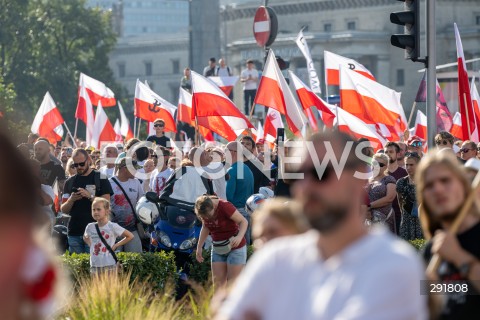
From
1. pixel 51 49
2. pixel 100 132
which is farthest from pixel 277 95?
pixel 51 49

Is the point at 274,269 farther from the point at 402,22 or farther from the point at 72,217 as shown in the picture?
the point at 402,22

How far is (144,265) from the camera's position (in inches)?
459

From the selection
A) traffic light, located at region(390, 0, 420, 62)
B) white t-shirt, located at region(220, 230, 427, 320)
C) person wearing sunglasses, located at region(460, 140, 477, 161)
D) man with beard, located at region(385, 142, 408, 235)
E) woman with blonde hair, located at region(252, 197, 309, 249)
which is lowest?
man with beard, located at region(385, 142, 408, 235)

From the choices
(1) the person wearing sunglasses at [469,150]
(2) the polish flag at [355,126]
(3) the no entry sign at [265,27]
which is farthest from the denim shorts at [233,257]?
(3) the no entry sign at [265,27]

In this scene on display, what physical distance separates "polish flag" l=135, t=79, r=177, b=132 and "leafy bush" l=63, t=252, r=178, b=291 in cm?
1135

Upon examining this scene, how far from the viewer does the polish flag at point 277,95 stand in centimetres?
1736

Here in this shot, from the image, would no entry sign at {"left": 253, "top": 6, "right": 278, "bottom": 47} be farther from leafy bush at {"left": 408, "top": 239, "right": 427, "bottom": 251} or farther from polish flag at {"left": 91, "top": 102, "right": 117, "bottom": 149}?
leafy bush at {"left": 408, "top": 239, "right": 427, "bottom": 251}

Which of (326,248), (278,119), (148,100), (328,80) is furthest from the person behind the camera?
(148,100)

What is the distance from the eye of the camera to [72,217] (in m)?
11.9

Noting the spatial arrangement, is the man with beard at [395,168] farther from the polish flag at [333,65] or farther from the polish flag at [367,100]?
the polish flag at [333,65]

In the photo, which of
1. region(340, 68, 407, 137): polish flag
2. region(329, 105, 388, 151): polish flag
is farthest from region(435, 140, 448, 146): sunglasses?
region(340, 68, 407, 137): polish flag

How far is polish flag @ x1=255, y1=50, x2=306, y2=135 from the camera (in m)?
17.4

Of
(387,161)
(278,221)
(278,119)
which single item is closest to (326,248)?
(278,221)

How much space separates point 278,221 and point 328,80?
1684 centimetres
